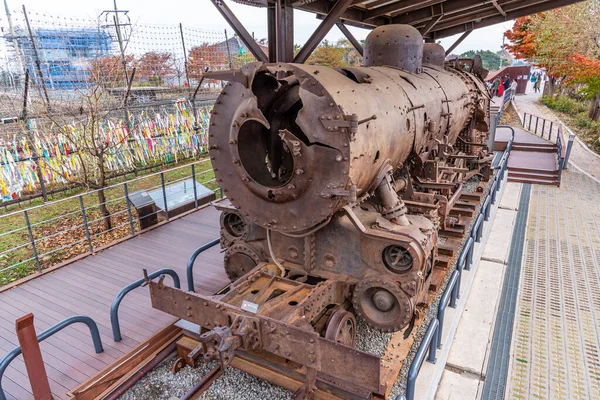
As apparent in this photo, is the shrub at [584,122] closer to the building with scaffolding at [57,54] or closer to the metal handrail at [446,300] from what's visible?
the metal handrail at [446,300]

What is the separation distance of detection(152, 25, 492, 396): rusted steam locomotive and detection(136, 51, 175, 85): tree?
12.7 m

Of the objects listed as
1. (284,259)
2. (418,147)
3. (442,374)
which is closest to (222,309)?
(284,259)

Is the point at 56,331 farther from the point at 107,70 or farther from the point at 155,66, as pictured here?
the point at 155,66

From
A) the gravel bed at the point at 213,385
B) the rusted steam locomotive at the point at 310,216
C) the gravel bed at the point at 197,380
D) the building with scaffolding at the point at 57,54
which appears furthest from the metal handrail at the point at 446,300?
the building with scaffolding at the point at 57,54

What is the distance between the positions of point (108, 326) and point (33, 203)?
29.0ft

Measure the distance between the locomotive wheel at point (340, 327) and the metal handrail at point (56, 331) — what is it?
8.09ft

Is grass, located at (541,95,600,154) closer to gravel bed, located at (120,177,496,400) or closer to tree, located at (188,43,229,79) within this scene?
tree, located at (188,43,229,79)

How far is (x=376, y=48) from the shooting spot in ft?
20.5

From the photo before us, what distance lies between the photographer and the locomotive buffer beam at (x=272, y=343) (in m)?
3.17

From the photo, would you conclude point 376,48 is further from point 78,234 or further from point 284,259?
point 78,234

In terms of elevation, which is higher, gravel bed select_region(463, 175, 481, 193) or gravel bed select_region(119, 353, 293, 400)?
gravel bed select_region(463, 175, 481, 193)

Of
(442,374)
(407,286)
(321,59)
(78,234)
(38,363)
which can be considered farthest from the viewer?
(321,59)

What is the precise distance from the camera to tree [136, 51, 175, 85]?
15.6 m

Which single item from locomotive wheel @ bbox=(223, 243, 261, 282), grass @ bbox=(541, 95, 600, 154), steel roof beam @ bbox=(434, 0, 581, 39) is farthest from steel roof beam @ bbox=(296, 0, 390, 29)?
grass @ bbox=(541, 95, 600, 154)
